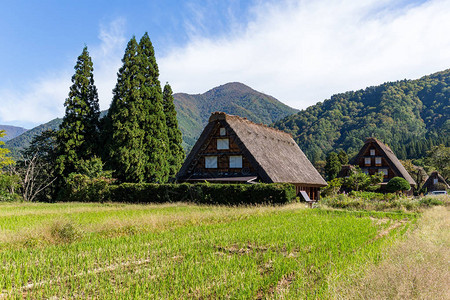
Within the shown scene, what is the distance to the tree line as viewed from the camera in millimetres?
31734

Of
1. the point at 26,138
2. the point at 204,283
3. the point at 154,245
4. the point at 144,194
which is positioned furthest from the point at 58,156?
the point at 26,138

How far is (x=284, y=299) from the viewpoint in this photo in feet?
16.3

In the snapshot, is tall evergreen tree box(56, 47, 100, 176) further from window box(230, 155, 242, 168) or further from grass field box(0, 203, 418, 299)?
grass field box(0, 203, 418, 299)

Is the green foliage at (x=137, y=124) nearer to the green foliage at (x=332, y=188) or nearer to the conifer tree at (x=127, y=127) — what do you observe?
the conifer tree at (x=127, y=127)

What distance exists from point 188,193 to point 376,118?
306ft

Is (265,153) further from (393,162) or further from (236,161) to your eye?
(393,162)

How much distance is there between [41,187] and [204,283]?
3553 centimetres

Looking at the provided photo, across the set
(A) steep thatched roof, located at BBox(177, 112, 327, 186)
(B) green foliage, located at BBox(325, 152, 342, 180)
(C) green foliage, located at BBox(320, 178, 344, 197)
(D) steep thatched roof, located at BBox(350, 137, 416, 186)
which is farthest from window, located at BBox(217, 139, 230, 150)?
(B) green foliage, located at BBox(325, 152, 342, 180)

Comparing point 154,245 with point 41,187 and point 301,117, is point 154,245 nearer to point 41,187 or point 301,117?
point 41,187

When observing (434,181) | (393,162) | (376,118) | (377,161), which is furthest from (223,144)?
(376,118)

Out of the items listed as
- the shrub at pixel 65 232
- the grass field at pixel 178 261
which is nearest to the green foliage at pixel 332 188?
the grass field at pixel 178 261

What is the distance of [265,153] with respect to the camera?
28578 millimetres

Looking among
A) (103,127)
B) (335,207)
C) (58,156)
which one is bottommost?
(335,207)

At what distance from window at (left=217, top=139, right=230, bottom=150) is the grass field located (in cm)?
1690
